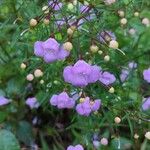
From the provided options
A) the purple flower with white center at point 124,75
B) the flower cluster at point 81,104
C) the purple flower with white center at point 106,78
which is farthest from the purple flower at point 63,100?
the purple flower with white center at point 124,75

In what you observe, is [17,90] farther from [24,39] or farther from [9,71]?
[24,39]

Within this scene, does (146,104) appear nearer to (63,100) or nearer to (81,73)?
(63,100)

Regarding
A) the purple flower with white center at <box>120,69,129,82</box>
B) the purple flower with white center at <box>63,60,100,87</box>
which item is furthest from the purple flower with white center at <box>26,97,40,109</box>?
the purple flower with white center at <box>63,60,100,87</box>

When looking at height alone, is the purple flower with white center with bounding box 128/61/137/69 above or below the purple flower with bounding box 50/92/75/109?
below

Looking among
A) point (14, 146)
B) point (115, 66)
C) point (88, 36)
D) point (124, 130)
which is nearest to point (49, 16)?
point (88, 36)

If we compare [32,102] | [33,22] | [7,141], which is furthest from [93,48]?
[32,102]

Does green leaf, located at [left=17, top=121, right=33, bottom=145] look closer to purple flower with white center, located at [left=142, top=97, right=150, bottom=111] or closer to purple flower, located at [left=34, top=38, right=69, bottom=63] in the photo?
purple flower with white center, located at [left=142, top=97, right=150, bottom=111]
